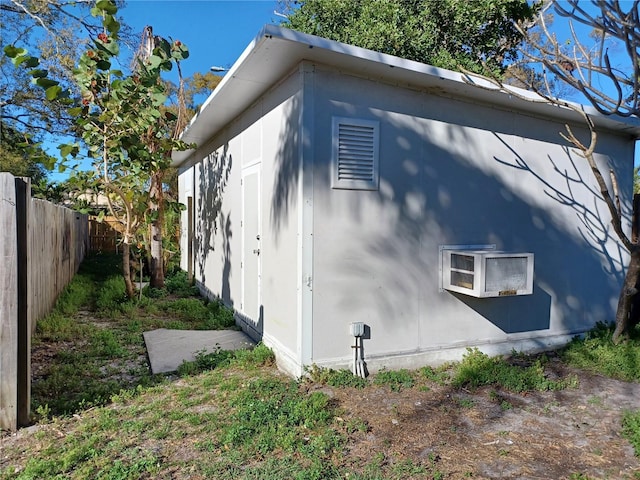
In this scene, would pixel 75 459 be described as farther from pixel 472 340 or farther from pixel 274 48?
pixel 472 340

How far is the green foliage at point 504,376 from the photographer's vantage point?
12.7 ft

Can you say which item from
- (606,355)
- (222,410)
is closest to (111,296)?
(222,410)

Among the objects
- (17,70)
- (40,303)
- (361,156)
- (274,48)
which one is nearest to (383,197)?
(361,156)

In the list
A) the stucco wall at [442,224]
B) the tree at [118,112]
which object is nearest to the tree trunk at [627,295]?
the stucco wall at [442,224]

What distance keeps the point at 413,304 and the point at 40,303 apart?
14.4 ft

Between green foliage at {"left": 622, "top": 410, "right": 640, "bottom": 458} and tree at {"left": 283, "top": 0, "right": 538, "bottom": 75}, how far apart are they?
7258 mm

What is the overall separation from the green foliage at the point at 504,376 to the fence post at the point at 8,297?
3.36 meters

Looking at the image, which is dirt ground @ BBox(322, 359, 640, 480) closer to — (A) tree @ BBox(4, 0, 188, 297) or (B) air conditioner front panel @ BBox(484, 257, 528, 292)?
(B) air conditioner front panel @ BBox(484, 257, 528, 292)

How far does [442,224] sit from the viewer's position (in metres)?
4.39

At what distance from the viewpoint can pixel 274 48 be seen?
3.54 m

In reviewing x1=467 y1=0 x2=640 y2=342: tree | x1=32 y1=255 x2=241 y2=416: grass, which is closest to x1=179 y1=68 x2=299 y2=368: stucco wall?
x1=32 y1=255 x2=241 y2=416: grass

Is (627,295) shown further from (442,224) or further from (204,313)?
(204,313)

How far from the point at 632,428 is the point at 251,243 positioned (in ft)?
13.0

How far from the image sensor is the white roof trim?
3463 mm
